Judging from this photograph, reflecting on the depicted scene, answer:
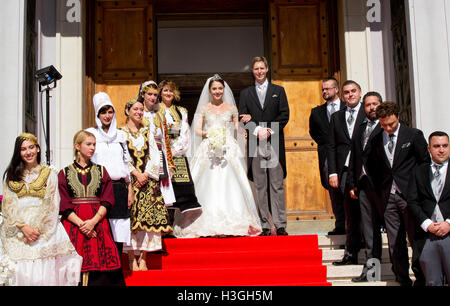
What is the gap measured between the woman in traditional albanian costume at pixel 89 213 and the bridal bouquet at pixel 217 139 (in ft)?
6.94

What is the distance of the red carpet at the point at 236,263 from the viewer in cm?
610

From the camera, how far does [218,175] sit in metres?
7.31

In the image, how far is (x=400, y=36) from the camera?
8.98 metres

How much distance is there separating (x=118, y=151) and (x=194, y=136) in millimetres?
1827

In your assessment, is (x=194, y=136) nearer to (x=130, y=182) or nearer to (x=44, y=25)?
(x=130, y=182)

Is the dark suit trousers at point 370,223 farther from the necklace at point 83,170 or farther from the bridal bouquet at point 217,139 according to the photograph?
the necklace at point 83,170

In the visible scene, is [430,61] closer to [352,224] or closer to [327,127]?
[327,127]

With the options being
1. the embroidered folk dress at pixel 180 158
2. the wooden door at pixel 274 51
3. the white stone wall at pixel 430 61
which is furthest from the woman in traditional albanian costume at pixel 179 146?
the white stone wall at pixel 430 61

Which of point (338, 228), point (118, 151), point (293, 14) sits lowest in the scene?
point (338, 228)

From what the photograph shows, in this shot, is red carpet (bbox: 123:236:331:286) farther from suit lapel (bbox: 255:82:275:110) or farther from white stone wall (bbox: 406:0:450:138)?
white stone wall (bbox: 406:0:450:138)

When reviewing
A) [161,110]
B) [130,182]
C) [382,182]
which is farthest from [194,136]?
Result: [382,182]

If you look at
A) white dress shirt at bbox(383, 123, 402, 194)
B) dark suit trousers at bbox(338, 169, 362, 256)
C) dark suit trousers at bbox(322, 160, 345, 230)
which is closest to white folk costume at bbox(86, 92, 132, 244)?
dark suit trousers at bbox(338, 169, 362, 256)
